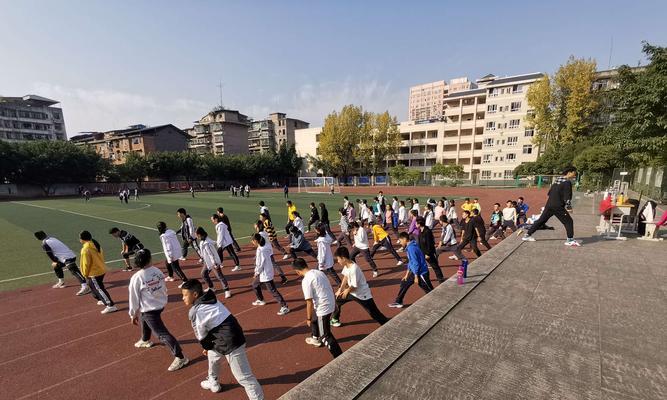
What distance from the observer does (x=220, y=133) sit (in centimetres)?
7881

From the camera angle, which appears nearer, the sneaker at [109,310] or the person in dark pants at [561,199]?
the sneaker at [109,310]

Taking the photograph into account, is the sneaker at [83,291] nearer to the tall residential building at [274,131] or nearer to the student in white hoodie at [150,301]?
the student in white hoodie at [150,301]

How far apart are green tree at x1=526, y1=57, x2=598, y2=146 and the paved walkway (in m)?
46.3

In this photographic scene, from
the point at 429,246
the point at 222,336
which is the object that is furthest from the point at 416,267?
the point at 222,336

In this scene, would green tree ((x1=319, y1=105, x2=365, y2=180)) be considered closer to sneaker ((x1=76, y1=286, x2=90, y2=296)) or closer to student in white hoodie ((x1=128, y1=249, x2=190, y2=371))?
sneaker ((x1=76, y1=286, x2=90, y2=296))

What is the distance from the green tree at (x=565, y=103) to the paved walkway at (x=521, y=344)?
152ft

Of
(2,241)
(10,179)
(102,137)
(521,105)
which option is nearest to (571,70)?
(521,105)

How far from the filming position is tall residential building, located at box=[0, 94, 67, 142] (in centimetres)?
6725

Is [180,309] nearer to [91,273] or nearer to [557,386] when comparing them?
[91,273]

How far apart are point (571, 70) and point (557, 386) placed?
2104 inches

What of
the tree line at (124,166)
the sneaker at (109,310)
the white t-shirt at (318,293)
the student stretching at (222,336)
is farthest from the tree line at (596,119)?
the tree line at (124,166)

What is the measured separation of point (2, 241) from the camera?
14.4 meters

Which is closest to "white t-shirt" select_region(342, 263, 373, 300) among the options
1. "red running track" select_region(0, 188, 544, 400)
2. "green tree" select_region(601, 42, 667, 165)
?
"red running track" select_region(0, 188, 544, 400)

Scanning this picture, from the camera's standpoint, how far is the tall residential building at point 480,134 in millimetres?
51125
